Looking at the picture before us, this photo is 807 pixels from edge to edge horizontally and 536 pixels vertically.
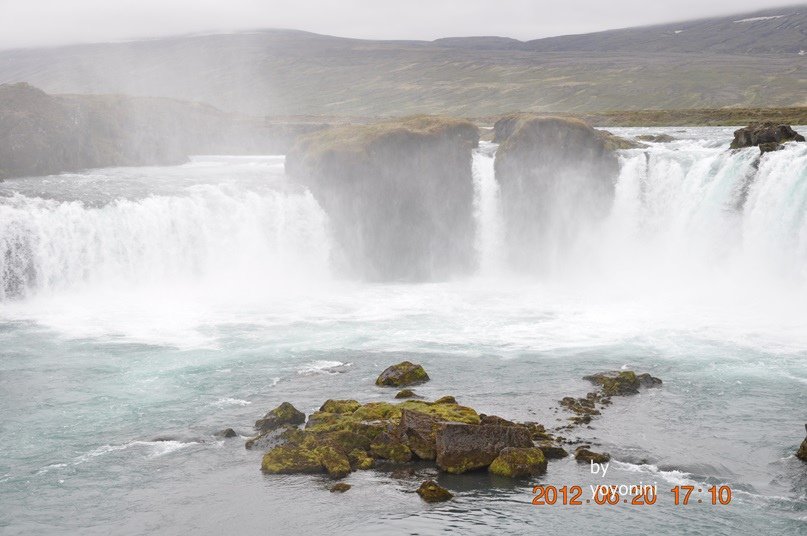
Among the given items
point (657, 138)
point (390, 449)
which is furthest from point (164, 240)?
point (657, 138)

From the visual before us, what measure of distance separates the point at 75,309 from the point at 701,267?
3711cm

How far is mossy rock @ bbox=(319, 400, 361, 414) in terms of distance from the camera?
31.2 metres

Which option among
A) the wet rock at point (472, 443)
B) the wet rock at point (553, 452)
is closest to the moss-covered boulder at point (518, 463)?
the wet rock at point (472, 443)

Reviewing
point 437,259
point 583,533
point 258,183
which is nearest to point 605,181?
point 437,259

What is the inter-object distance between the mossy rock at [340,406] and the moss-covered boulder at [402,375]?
149 inches

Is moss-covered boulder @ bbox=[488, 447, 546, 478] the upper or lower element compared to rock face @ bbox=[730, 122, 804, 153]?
lower

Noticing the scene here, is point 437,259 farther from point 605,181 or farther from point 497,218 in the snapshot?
point 605,181

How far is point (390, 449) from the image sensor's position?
92.0ft

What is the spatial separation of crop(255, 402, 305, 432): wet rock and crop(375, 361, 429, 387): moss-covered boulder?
5.33 meters

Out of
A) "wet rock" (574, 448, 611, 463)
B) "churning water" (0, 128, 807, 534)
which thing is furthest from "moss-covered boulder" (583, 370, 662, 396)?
"wet rock" (574, 448, 611, 463)

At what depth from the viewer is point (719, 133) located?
252ft

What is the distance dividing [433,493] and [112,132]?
2626 inches
